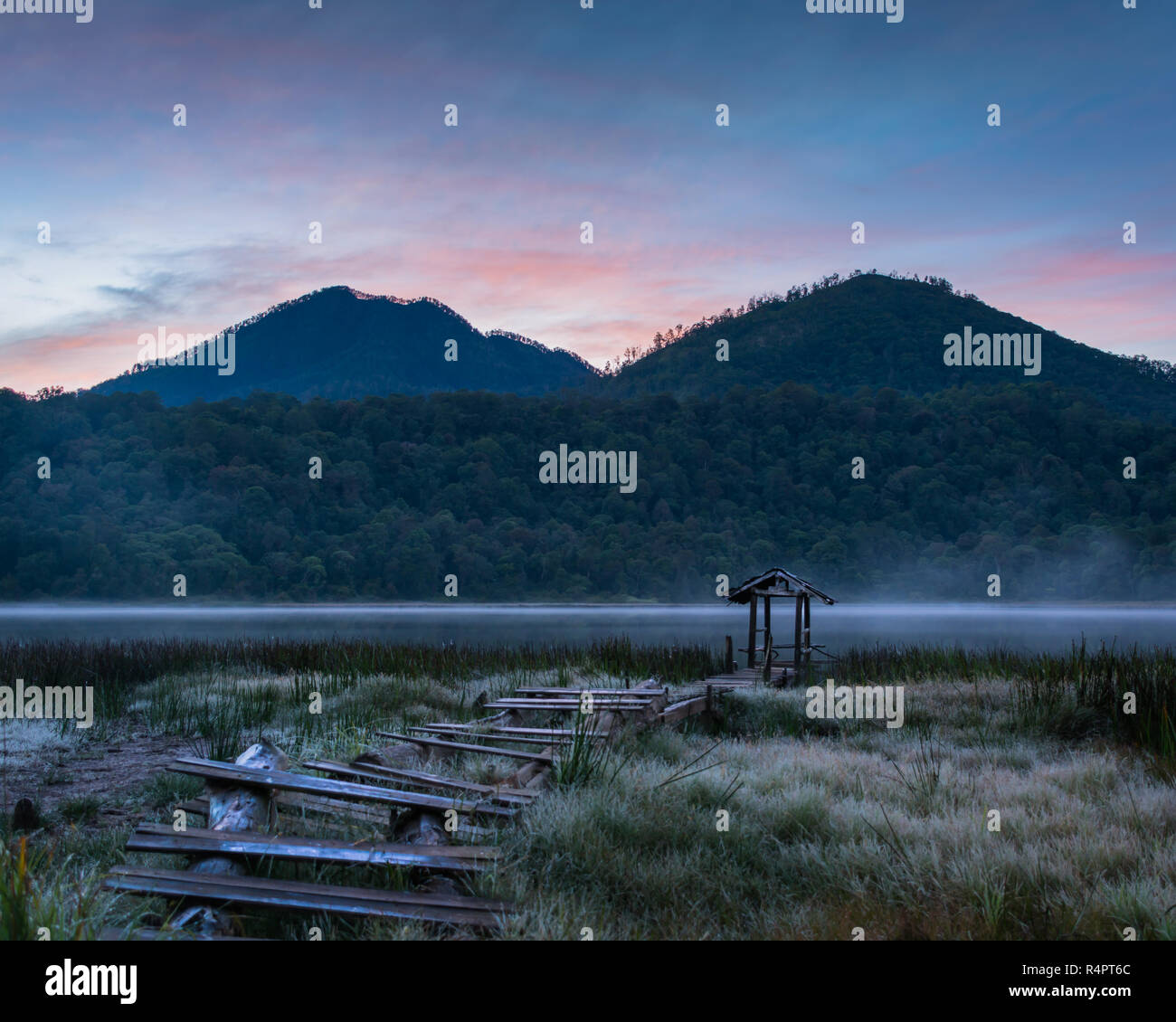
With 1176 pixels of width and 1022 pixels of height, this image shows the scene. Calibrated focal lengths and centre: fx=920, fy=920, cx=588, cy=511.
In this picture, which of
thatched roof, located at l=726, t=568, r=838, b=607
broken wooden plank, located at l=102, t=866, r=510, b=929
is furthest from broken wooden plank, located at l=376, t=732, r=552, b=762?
thatched roof, located at l=726, t=568, r=838, b=607

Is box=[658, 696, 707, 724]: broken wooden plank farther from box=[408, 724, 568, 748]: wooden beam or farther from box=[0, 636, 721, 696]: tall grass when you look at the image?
box=[0, 636, 721, 696]: tall grass

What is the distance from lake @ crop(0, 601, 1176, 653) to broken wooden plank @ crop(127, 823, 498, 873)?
3363 cm

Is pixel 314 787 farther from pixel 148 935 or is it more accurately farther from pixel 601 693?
pixel 601 693

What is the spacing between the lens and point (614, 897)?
4562mm

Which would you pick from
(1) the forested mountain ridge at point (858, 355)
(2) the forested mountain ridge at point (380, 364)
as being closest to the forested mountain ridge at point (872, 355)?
(1) the forested mountain ridge at point (858, 355)

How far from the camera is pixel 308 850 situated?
14.4 feet

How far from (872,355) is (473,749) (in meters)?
111

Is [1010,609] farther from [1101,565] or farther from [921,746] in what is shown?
[921,746]

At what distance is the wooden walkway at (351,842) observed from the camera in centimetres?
399

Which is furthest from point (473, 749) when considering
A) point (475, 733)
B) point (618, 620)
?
point (618, 620)

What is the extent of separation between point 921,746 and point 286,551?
72840mm

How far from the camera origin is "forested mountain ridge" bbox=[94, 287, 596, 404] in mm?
170750
